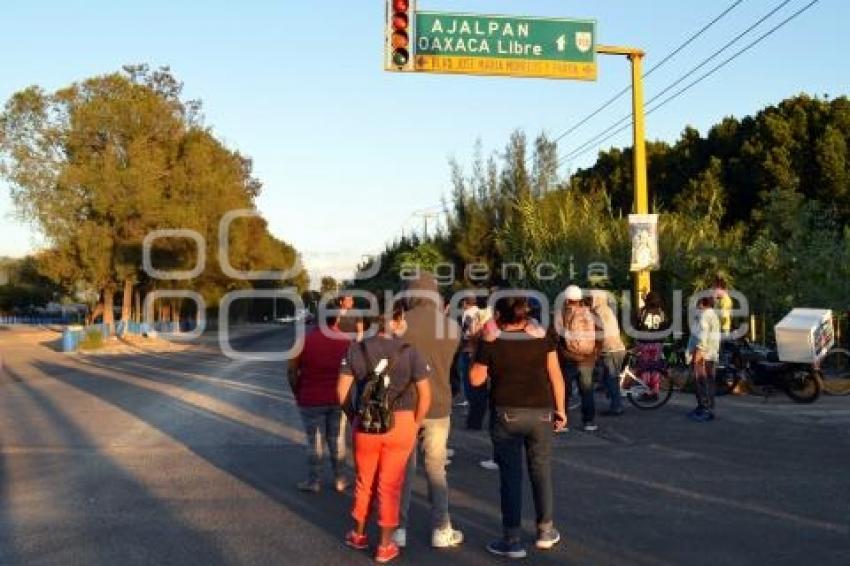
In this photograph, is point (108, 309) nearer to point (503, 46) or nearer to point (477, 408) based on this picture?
point (503, 46)

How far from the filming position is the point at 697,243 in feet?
64.7

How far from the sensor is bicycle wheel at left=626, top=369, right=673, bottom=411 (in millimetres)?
14055

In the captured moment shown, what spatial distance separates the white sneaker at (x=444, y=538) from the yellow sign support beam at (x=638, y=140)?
1138cm

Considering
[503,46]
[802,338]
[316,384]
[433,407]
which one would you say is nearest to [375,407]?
[433,407]

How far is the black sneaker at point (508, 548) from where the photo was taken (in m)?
6.42

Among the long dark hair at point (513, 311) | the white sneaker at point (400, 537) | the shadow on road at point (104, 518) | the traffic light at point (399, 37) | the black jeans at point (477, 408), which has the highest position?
the traffic light at point (399, 37)

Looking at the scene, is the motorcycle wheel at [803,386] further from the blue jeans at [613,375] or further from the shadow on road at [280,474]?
the shadow on road at [280,474]

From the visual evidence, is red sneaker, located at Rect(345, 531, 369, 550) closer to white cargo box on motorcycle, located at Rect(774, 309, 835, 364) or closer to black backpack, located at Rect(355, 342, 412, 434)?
black backpack, located at Rect(355, 342, 412, 434)

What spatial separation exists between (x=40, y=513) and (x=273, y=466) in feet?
8.71

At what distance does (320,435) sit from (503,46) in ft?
30.2

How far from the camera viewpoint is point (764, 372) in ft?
48.3

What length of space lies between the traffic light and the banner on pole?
4.89 meters

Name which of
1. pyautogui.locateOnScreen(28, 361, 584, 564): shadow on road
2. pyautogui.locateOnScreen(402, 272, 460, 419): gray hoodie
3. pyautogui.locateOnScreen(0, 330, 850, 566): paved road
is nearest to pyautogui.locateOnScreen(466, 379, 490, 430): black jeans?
pyautogui.locateOnScreen(0, 330, 850, 566): paved road

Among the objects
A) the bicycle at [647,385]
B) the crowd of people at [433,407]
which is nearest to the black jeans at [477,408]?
the bicycle at [647,385]
